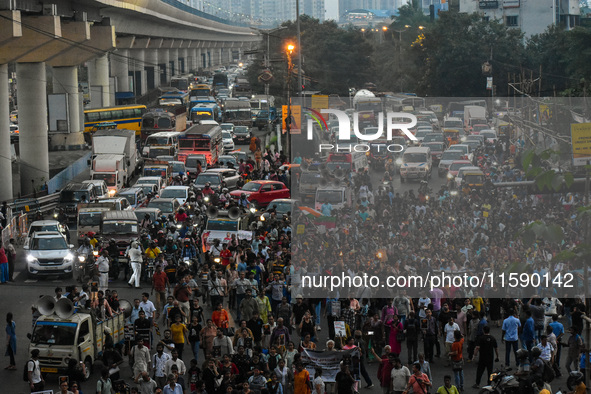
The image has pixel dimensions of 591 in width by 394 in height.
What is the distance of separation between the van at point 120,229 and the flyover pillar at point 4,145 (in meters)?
16.0

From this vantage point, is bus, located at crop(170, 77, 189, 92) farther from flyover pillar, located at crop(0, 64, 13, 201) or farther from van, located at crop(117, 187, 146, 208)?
van, located at crop(117, 187, 146, 208)

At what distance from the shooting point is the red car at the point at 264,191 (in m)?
40.6

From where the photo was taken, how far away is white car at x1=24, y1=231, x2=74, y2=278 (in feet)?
93.5

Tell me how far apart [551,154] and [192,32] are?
128429 millimetres

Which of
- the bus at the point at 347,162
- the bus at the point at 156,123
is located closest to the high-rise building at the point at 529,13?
the bus at the point at 156,123

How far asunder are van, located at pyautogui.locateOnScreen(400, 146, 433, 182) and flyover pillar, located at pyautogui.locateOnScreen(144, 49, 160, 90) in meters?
78.4

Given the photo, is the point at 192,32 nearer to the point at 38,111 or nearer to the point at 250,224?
the point at 38,111

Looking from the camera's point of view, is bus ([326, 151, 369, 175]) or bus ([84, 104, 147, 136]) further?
bus ([84, 104, 147, 136])

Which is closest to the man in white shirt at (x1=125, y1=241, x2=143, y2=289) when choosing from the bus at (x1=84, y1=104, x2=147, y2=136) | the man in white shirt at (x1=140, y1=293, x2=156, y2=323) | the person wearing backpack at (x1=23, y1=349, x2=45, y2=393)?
the man in white shirt at (x1=140, y1=293, x2=156, y2=323)

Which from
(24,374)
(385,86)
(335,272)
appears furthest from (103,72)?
(24,374)

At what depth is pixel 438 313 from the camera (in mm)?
21812

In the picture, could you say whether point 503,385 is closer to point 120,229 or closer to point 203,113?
point 120,229

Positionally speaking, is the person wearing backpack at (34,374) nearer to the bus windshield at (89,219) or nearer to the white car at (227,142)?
the bus windshield at (89,219)

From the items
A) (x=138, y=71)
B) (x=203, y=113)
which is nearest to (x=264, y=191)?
(x=203, y=113)
